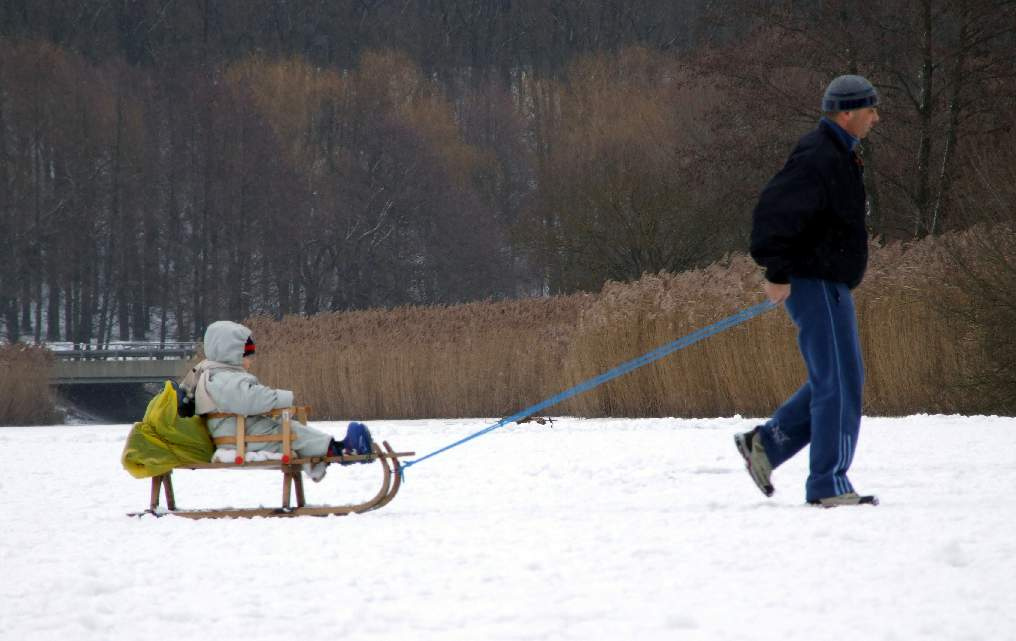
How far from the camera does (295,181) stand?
59719mm

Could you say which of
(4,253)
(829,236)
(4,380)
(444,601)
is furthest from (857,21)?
(4,253)

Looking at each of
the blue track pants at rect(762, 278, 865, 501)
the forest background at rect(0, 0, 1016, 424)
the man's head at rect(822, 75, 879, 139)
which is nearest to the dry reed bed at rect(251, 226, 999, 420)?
the forest background at rect(0, 0, 1016, 424)

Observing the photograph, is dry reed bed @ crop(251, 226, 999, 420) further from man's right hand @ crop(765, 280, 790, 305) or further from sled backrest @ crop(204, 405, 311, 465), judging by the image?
sled backrest @ crop(204, 405, 311, 465)

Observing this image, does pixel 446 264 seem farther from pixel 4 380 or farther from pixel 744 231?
pixel 4 380

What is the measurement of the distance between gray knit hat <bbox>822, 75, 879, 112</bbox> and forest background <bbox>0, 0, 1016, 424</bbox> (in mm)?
16192

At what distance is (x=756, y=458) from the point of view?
22.1 feet

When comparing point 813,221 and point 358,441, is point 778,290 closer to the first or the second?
point 813,221

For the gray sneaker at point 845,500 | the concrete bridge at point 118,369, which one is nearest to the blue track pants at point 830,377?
the gray sneaker at point 845,500

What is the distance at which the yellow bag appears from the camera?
7.72m

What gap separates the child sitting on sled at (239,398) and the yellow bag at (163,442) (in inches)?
4.3

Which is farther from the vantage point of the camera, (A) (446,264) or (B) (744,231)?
(A) (446,264)

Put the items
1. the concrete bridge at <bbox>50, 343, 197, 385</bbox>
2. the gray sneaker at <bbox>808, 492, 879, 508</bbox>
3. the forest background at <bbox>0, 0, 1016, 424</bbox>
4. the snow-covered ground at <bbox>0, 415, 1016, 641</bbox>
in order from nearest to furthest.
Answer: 1. the snow-covered ground at <bbox>0, 415, 1016, 641</bbox>
2. the gray sneaker at <bbox>808, 492, 879, 508</bbox>
3. the forest background at <bbox>0, 0, 1016, 424</bbox>
4. the concrete bridge at <bbox>50, 343, 197, 385</bbox>

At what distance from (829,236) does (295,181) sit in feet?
178

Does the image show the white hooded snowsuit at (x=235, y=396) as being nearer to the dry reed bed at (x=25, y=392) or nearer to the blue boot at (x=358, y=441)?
the blue boot at (x=358, y=441)
